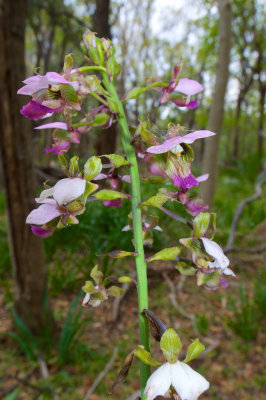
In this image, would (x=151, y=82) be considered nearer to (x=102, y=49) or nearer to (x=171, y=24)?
(x=102, y=49)

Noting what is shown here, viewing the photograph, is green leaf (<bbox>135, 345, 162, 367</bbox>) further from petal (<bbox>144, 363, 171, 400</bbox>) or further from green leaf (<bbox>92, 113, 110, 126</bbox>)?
green leaf (<bbox>92, 113, 110, 126</bbox>)

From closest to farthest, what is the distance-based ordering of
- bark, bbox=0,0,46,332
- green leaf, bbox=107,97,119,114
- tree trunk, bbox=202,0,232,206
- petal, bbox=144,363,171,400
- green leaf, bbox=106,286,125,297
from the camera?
petal, bbox=144,363,171,400 → green leaf, bbox=107,97,119,114 → green leaf, bbox=106,286,125,297 → bark, bbox=0,0,46,332 → tree trunk, bbox=202,0,232,206

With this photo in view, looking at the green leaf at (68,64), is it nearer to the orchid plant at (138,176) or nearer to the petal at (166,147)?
the orchid plant at (138,176)

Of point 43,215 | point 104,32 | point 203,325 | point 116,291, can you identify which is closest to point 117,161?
point 43,215

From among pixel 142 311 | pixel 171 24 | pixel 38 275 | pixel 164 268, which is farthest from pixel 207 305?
pixel 171 24

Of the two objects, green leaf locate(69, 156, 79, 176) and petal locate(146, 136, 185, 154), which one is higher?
petal locate(146, 136, 185, 154)

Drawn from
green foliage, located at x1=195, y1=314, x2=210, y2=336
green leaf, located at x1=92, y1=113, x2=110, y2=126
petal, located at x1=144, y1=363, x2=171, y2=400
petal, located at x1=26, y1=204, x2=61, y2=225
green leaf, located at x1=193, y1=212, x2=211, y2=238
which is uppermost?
green leaf, located at x1=92, y1=113, x2=110, y2=126

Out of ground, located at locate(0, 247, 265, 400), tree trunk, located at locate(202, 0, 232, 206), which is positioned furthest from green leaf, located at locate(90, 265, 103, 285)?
tree trunk, located at locate(202, 0, 232, 206)
